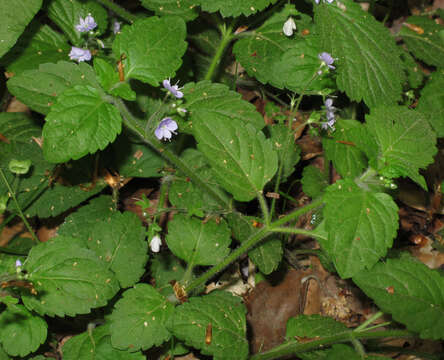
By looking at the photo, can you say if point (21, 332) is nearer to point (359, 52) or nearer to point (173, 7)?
point (173, 7)

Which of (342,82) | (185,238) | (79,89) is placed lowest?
(185,238)

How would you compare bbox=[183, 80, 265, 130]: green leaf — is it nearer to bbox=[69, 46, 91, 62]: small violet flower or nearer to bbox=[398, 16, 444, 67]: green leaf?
bbox=[69, 46, 91, 62]: small violet flower

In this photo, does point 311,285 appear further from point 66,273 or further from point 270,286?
point 66,273

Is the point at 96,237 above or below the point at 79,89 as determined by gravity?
below

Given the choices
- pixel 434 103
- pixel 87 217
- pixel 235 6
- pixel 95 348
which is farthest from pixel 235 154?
pixel 434 103

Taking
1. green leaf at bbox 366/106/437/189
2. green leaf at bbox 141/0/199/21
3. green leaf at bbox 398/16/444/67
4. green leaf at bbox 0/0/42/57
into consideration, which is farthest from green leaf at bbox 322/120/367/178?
green leaf at bbox 0/0/42/57

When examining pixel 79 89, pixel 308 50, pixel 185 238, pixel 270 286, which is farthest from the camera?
pixel 270 286

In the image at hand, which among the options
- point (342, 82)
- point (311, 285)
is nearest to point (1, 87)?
point (342, 82)
